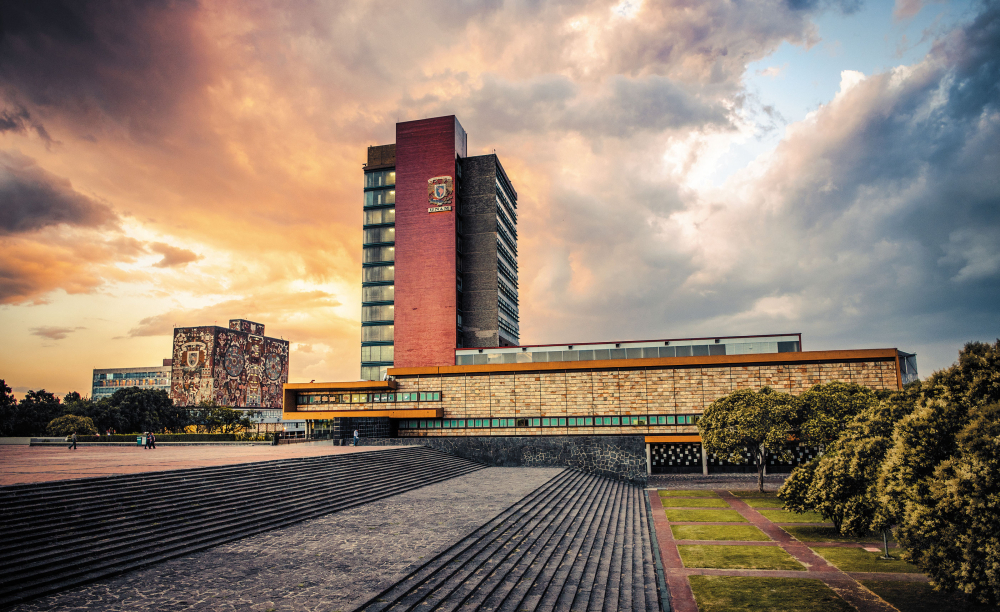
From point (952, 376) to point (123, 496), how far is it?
21.7 metres

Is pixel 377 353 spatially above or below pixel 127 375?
above

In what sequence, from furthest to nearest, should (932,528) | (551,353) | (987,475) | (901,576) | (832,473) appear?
1. (551,353)
2. (832,473)
3. (901,576)
4. (932,528)
5. (987,475)

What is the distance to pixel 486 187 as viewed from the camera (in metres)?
73.6

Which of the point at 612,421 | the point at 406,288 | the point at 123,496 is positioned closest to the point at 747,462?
the point at 612,421

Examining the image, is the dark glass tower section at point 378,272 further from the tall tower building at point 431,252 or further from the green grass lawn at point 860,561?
the green grass lawn at point 860,561

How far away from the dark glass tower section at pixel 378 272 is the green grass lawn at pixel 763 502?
50.5 meters

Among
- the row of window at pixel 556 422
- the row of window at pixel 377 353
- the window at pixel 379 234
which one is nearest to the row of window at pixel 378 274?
the window at pixel 379 234

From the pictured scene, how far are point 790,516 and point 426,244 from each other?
5264 centimetres

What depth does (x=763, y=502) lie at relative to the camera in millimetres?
29422

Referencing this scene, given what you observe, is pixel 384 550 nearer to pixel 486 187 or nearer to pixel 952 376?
pixel 952 376

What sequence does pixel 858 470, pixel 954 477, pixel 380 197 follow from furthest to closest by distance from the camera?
pixel 380 197
pixel 858 470
pixel 954 477

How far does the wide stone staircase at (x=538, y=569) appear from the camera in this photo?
1162cm

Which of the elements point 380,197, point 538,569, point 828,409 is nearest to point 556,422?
point 828,409

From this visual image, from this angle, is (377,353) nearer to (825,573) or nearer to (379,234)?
(379,234)
